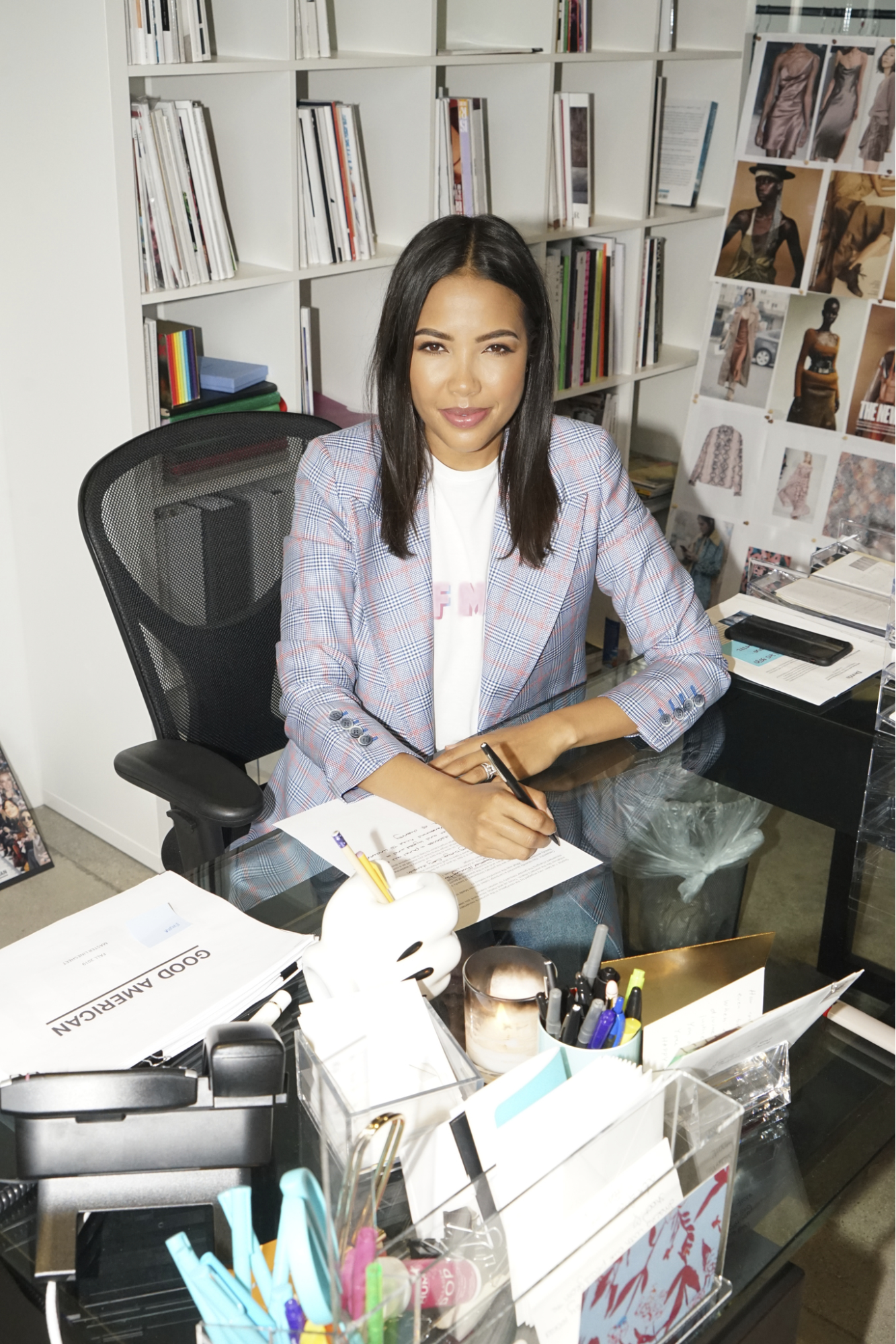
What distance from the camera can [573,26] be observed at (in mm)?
2787

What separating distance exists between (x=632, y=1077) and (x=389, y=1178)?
0.18 meters

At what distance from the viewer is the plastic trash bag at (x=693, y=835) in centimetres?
129

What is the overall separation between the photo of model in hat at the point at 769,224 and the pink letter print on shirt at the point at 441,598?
1691 millimetres

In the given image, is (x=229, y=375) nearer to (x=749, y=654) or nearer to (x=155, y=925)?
(x=749, y=654)

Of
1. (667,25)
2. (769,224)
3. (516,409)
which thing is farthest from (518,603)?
(667,25)

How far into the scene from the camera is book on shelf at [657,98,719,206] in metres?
3.20

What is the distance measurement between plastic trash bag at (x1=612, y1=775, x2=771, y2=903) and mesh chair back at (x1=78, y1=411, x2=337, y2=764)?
0.62m

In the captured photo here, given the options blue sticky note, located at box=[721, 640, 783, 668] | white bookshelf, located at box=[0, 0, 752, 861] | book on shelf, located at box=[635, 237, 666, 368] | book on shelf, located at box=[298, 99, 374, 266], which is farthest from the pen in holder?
book on shelf, located at box=[635, 237, 666, 368]

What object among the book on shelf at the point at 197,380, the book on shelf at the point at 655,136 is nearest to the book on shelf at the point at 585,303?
the book on shelf at the point at 655,136

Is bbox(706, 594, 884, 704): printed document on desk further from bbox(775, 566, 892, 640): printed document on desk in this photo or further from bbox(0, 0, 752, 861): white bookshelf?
bbox(0, 0, 752, 861): white bookshelf

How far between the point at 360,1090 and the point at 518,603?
36.1 inches

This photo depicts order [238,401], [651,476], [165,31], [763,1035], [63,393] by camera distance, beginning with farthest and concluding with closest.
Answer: [651,476] → [238,401] → [63,393] → [165,31] → [763,1035]

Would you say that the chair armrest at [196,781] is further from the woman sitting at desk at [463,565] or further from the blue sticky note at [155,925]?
the blue sticky note at [155,925]

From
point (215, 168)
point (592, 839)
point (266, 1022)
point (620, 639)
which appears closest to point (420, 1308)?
point (266, 1022)
